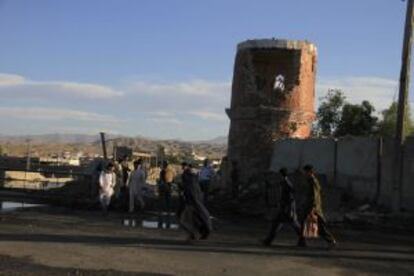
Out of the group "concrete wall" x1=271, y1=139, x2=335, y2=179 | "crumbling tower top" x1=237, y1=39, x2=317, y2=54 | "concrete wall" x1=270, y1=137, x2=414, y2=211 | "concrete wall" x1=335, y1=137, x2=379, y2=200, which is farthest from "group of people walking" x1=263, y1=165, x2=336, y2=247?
"crumbling tower top" x1=237, y1=39, x2=317, y2=54

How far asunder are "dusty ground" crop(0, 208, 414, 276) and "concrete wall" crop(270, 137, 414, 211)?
160 inches

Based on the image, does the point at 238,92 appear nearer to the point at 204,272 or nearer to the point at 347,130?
the point at 347,130

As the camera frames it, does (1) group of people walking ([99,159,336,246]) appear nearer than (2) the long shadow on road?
No

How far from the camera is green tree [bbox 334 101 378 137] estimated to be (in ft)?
156

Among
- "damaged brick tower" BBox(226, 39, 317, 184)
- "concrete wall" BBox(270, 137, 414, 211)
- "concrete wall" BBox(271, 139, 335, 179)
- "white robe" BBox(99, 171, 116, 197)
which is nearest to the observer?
"white robe" BBox(99, 171, 116, 197)

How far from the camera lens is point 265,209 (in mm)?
25359

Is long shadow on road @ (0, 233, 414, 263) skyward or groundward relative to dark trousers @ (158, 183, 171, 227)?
groundward

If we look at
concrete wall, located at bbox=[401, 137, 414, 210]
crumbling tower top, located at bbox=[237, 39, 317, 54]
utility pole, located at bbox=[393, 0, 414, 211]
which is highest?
A: crumbling tower top, located at bbox=[237, 39, 317, 54]

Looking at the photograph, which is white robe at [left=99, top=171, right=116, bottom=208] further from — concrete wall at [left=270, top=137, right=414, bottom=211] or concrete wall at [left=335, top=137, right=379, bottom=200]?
concrete wall at [left=335, top=137, right=379, bottom=200]

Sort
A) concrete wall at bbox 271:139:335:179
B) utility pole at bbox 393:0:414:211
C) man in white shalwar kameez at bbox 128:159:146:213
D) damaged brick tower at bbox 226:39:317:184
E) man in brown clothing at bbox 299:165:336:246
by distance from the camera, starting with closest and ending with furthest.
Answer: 1. man in brown clothing at bbox 299:165:336:246
2. utility pole at bbox 393:0:414:211
3. man in white shalwar kameez at bbox 128:159:146:213
4. concrete wall at bbox 271:139:335:179
5. damaged brick tower at bbox 226:39:317:184

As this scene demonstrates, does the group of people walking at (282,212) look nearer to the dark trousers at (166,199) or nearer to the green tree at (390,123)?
the dark trousers at (166,199)

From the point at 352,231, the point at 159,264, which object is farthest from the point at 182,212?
the point at 352,231

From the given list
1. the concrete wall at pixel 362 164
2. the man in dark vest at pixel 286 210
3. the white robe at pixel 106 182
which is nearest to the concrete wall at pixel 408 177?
the concrete wall at pixel 362 164

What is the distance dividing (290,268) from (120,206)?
43.7ft
